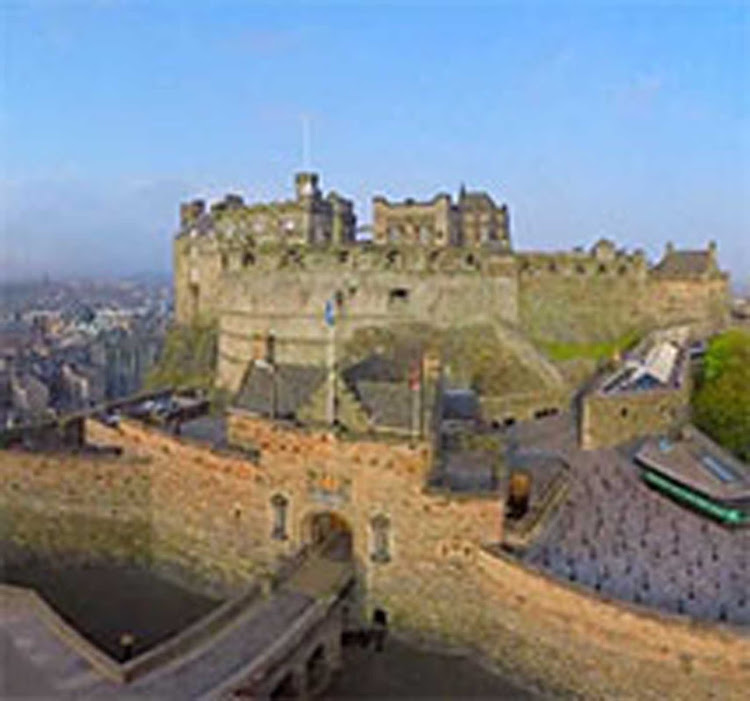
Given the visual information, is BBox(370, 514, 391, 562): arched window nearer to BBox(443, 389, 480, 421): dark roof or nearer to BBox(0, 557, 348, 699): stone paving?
BBox(0, 557, 348, 699): stone paving

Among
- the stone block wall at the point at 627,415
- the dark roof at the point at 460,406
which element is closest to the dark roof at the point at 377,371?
the dark roof at the point at 460,406

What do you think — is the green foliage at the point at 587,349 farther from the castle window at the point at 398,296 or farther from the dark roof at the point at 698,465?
the dark roof at the point at 698,465

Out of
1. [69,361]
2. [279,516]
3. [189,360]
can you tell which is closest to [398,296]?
[189,360]

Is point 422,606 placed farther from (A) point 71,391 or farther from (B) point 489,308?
(A) point 71,391

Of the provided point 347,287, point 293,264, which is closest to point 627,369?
point 347,287

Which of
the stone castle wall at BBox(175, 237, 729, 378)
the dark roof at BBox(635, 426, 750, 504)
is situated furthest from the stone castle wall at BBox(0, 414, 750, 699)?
the stone castle wall at BBox(175, 237, 729, 378)

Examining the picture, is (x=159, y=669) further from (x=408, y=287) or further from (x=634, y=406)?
(x=408, y=287)
